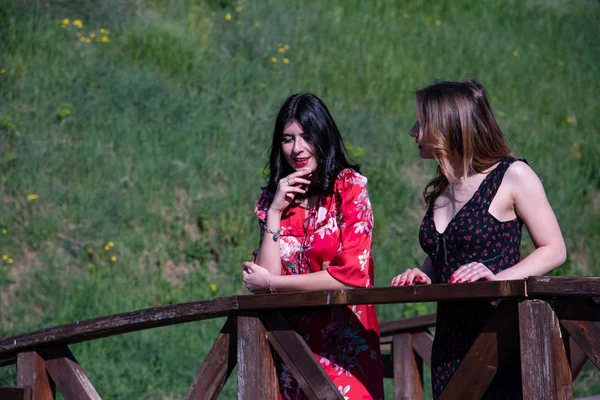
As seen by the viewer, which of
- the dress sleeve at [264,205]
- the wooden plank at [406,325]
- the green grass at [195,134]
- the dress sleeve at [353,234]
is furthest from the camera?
the green grass at [195,134]

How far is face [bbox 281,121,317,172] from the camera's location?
A: 3.33 m

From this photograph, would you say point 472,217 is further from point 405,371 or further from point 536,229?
point 405,371

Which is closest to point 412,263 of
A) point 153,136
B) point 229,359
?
point 153,136

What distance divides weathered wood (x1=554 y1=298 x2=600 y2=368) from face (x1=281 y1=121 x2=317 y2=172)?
113cm

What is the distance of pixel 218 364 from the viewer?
11.2 feet

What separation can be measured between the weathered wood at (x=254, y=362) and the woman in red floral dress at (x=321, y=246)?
0.29 feet

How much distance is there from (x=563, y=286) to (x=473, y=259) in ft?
1.43

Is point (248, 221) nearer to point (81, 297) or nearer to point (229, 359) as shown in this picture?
point (81, 297)

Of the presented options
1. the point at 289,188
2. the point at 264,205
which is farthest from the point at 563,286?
the point at 264,205

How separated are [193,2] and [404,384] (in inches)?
309

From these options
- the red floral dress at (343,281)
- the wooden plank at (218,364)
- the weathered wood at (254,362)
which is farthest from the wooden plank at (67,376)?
the red floral dress at (343,281)

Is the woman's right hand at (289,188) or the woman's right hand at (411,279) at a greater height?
the woman's right hand at (289,188)

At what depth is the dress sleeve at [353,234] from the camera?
10.3 ft

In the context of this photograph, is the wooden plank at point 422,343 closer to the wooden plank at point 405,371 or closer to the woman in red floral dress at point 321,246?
the wooden plank at point 405,371
